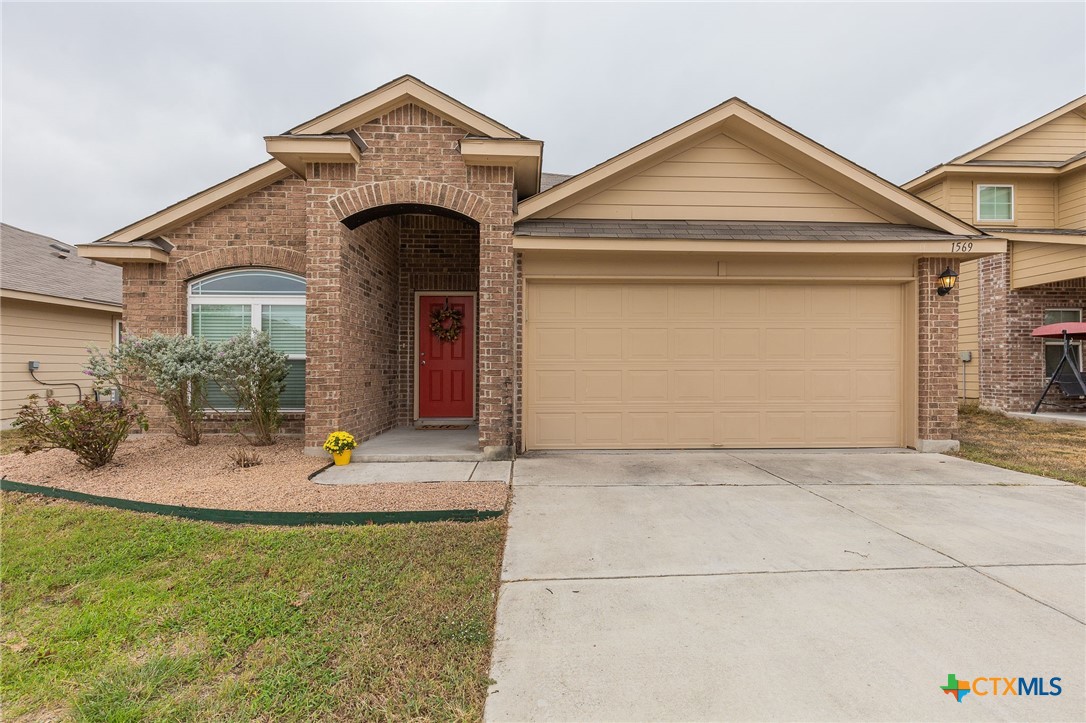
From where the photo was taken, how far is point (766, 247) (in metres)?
6.29

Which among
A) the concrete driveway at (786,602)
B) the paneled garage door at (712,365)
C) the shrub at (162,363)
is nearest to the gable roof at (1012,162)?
the paneled garage door at (712,365)

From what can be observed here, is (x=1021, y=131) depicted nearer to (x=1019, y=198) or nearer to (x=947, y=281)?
(x=1019, y=198)

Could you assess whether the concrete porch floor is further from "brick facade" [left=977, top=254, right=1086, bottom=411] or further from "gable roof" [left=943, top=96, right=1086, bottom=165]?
"gable roof" [left=943, top=96, right=1086, bottom=165]

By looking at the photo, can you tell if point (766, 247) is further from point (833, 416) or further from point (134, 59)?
point (134, 59)

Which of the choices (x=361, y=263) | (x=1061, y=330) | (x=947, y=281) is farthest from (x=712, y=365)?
(x=1061, y=330)

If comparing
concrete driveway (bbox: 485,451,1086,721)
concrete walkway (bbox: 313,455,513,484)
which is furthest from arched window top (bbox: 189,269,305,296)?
concrete driveway (bbox: 485,451,1086,721)

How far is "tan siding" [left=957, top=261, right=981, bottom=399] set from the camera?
39.0 feet

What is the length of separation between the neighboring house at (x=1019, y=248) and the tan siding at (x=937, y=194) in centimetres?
3

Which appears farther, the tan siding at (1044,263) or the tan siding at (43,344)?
the tan siding at (1044,263)

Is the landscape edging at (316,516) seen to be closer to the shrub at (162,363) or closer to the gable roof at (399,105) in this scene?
the shrub at (162,363)

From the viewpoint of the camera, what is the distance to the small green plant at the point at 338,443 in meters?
5.71

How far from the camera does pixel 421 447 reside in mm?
6426

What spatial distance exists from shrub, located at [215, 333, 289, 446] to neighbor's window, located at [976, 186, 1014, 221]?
646 inches

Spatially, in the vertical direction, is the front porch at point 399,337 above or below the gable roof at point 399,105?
below
